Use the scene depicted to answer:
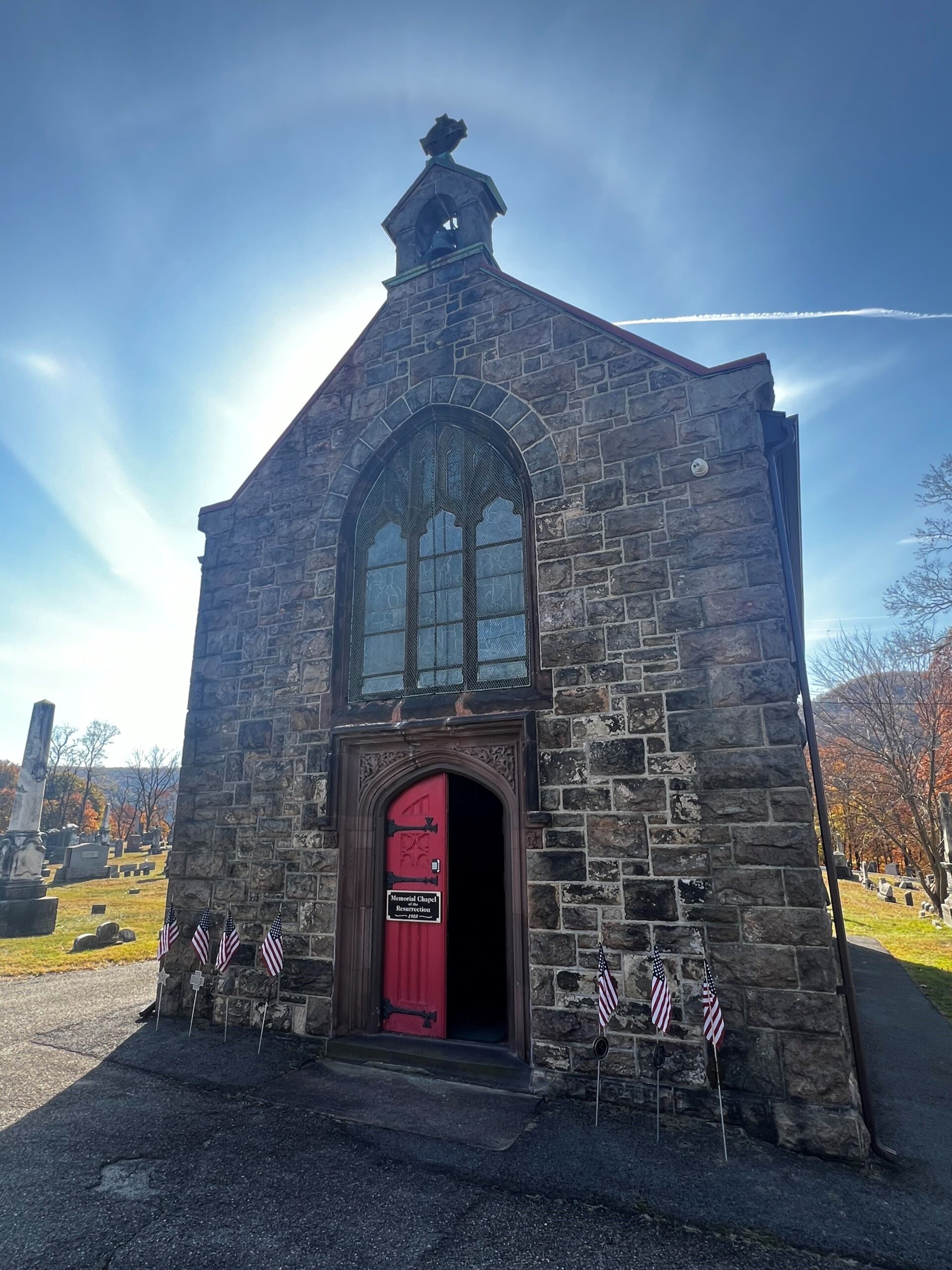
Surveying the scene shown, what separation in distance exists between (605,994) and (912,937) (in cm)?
1658

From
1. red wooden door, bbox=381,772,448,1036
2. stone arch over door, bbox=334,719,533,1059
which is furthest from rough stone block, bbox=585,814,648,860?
red wooden door, bbox=381,772,448,1036

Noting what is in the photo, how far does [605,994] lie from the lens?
5.46 m

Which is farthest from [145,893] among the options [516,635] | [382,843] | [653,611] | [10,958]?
[653,611]

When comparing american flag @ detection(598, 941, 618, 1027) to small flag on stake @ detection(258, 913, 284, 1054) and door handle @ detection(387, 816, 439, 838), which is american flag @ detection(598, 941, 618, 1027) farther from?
small flag on stake @ detection(258, 913, 284, 1054)

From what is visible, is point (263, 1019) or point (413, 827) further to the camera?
point (413, 827)

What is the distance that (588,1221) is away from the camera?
381 cm

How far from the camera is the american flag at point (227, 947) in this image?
7.36 m

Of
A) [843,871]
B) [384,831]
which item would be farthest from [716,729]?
[843,871]

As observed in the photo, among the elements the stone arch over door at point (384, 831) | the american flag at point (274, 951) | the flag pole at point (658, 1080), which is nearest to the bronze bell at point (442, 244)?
the stone arch over door at point (384, 831)

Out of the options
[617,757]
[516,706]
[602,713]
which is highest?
[516,706]

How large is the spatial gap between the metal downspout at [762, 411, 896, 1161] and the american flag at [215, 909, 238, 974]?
612cm

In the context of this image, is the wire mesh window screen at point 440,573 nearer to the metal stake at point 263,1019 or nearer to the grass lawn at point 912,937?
the metal stake at point 263,1019

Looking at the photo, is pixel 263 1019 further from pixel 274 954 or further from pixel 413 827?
pixel 413 827

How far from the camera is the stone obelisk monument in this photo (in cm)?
1477
